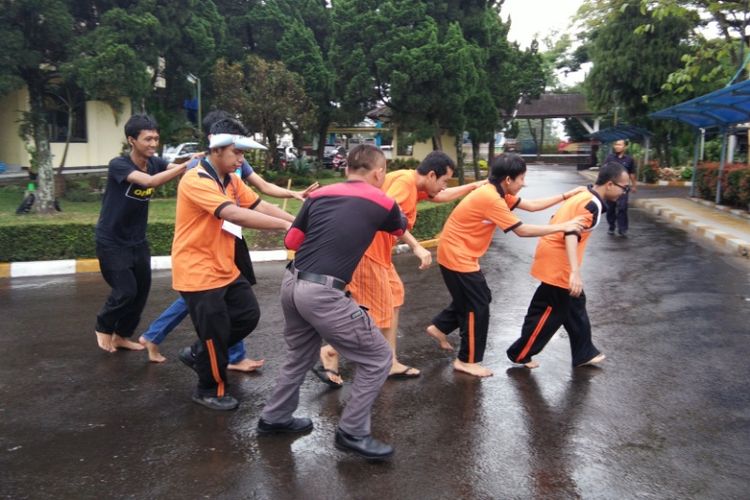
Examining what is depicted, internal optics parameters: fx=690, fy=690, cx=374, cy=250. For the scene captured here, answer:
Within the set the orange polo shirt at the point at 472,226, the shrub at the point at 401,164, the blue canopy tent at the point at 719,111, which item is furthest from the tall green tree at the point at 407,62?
the orange polo shirt at the point at 472,226

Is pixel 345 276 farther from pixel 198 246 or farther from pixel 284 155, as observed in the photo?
pixel 284 155

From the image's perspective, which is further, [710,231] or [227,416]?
[710,231]

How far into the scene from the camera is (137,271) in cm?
534

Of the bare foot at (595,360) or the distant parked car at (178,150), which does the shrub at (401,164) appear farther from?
the bare foot at (595,360)

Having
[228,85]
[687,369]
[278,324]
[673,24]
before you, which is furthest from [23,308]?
[673,24]

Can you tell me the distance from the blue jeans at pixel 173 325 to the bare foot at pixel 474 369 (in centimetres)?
159

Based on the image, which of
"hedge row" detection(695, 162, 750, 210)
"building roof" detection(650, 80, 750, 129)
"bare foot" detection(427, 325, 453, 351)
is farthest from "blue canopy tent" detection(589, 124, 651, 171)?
"bare foot" detection(427, 325, 453, 351)

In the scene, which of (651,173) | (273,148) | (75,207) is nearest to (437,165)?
(75,207)

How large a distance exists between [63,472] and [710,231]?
12045mm

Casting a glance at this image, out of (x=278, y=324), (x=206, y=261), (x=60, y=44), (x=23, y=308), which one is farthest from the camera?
(x=60, y=44)

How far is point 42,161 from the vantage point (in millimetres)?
13695

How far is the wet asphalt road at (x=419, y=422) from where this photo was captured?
11.1 ft

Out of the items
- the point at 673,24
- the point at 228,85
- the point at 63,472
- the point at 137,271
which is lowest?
the point at 63,472

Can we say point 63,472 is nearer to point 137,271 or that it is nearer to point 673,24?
point 137,271
